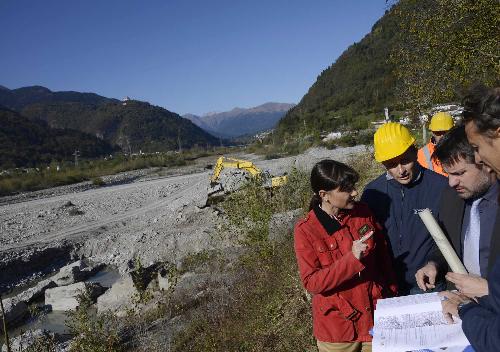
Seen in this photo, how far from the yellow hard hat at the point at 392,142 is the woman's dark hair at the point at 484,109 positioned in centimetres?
98

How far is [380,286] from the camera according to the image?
251 centimetres

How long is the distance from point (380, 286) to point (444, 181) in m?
0.74

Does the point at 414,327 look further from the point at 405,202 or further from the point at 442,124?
the point at 442,124

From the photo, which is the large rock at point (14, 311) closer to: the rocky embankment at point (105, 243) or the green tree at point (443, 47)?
the rocky embankment at point (105, 243)

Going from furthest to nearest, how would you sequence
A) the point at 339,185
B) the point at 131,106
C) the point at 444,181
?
the point at 131,106 → the point at 444,181 → the point at 339,185

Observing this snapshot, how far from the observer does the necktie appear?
6.81 feet

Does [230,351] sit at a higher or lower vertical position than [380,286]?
lower

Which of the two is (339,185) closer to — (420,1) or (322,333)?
(322,333)

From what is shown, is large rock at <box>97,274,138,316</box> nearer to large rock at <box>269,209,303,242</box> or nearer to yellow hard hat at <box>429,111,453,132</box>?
large rock at <box>269,209,303,242</box>

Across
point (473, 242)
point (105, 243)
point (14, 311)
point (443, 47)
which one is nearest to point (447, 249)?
point (473, 242)

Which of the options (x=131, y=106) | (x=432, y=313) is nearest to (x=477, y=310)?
(x=432, y=313)

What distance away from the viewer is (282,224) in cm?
795

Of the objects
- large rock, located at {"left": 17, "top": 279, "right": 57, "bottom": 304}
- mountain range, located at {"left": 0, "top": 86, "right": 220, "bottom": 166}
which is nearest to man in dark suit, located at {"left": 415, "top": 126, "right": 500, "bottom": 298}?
large rock, located at {"left": 17, "top": 279, "right": 57, "bottom": 304}

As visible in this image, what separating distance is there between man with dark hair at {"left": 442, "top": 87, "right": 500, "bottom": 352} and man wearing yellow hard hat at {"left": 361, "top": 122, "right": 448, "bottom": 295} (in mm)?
882
